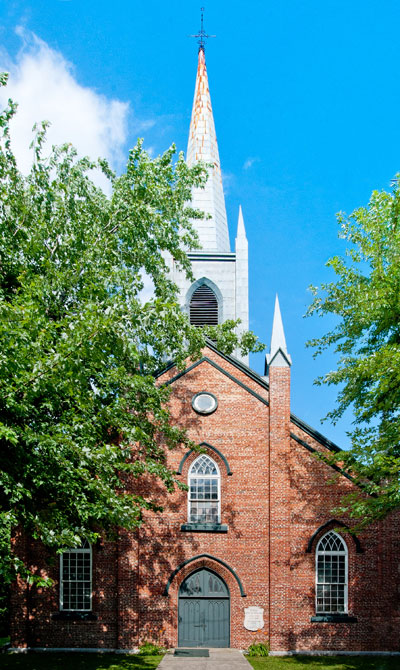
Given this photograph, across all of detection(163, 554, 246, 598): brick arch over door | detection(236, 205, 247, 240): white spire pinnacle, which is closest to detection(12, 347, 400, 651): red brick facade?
detection(163, 554, 246, 598): brick arch over door

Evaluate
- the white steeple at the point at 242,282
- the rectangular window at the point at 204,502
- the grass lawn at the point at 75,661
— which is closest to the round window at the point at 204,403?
the rectangular window at the point at 204,502

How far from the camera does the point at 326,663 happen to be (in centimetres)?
1762

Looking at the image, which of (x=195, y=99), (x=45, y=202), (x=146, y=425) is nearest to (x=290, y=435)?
(x=146, y=425)

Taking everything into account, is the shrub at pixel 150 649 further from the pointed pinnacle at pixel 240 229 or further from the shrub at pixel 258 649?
the pointed pinnacle at pixel 240 229

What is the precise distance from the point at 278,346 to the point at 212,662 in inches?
366

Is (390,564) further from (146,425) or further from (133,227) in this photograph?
(133,227)

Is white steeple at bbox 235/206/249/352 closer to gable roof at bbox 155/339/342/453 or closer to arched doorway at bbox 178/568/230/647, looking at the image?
gable roof at bbox 155/339/342/453

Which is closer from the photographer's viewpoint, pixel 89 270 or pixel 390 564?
pixel 89 270

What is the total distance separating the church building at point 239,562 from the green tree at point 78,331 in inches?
93.6

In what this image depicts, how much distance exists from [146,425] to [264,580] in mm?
6585

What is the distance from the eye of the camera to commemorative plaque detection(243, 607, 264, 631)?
62.4 feet

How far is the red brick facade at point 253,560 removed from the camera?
19.0 metres

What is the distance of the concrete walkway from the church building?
0.83 metres

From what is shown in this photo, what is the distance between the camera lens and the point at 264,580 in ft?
A: 63.0
